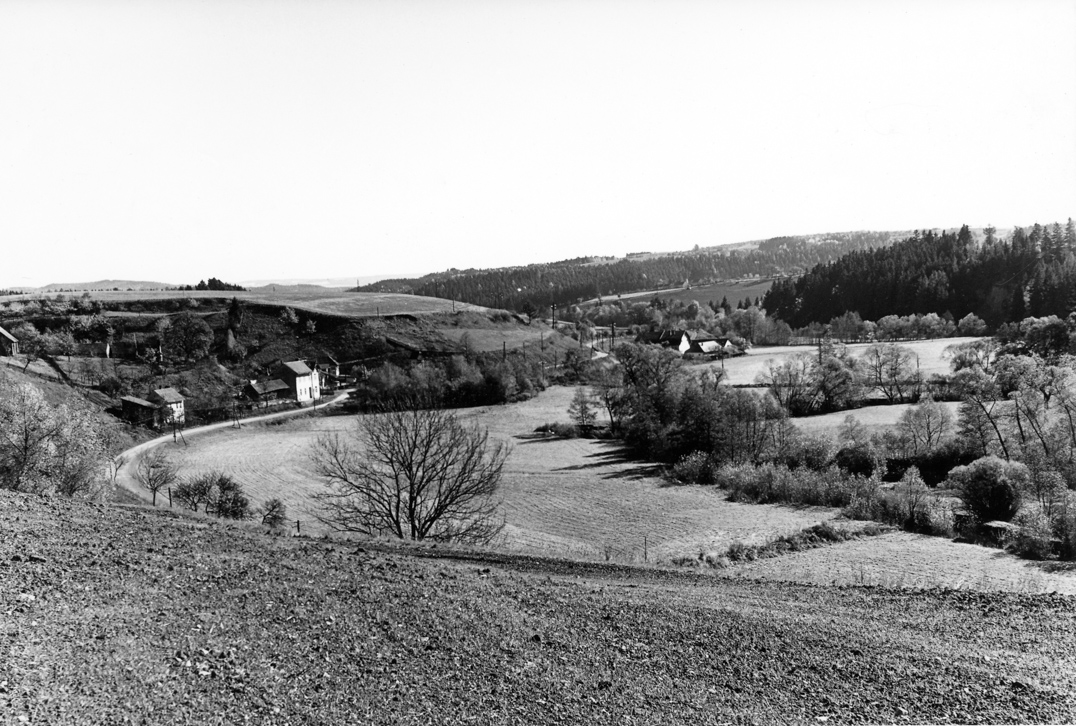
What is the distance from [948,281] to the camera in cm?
12269

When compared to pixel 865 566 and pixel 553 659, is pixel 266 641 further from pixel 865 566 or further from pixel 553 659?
pixel 865 566

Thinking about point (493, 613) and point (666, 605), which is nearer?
point (493, 613)

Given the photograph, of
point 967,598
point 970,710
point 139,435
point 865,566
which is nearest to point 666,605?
point 970,710

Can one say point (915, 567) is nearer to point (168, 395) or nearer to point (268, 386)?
point (168, 395)

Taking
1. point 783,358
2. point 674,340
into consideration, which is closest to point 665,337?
point 674,340

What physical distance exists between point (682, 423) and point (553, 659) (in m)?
39.9

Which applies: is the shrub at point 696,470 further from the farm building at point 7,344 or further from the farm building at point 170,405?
the farm building at point 7,344

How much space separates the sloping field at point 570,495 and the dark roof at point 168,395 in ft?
21.9

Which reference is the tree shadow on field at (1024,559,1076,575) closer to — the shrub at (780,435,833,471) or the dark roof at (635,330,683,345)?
the shrub at (780,435,833,471)

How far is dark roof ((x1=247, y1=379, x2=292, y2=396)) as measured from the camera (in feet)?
234

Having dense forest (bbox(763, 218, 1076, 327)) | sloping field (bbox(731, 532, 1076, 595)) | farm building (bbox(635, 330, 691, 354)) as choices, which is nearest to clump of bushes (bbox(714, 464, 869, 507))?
sloping field (bbox(731, 532, 1076, 595))

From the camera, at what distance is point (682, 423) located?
4784 cm

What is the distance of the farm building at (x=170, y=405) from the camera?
196 feet

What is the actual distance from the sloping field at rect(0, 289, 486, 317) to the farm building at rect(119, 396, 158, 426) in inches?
1457
